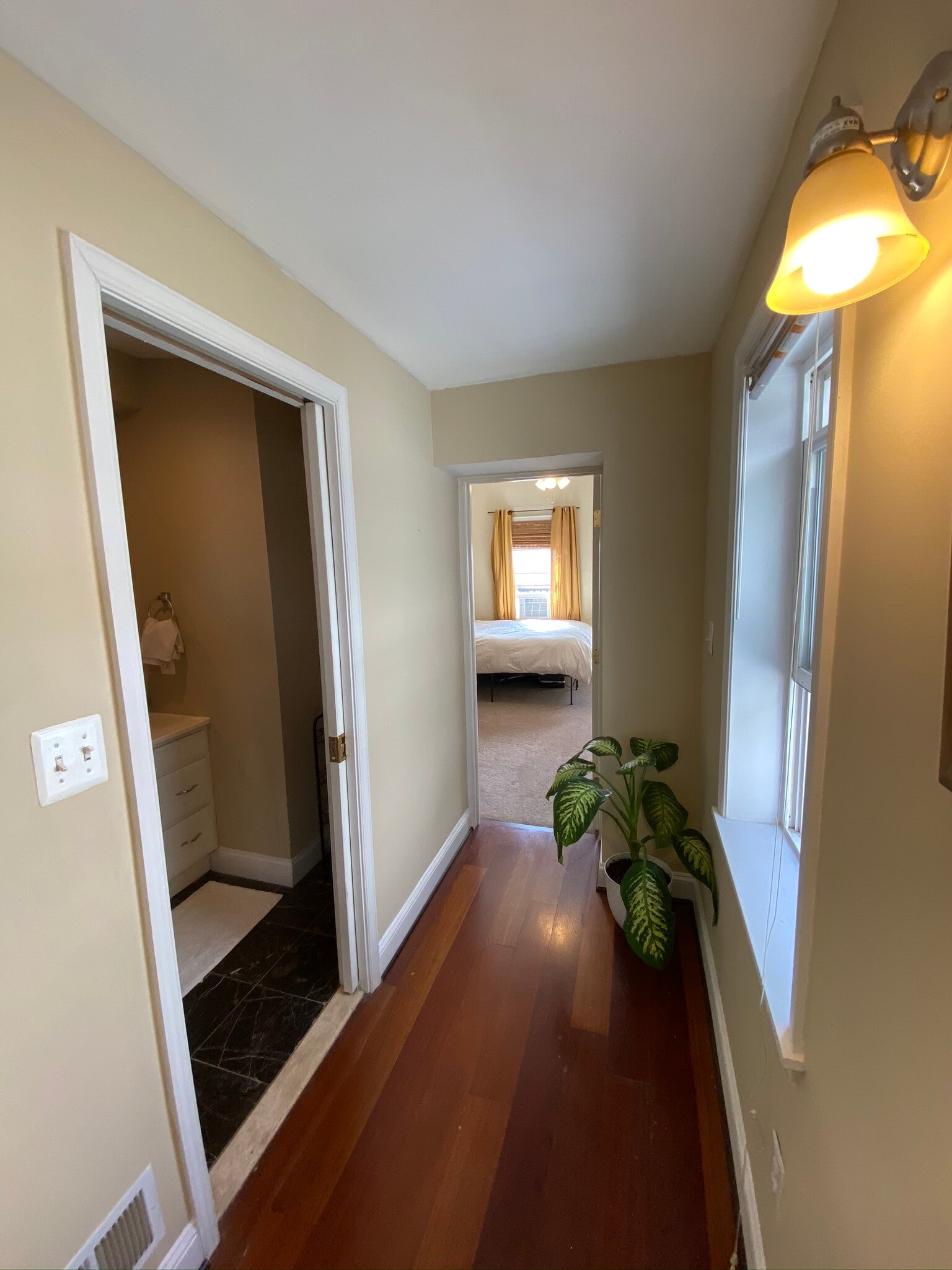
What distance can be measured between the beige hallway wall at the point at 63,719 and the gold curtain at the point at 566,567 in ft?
19.2

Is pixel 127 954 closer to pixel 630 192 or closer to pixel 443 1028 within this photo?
pixel 443 1028

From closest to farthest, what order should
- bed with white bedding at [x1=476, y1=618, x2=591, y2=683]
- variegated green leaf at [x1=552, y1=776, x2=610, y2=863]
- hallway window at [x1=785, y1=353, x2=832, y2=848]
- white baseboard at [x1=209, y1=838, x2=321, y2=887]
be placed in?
hallway window at [x1=785, y1=353, x2=832, y2=848]
variegated green leaf at [x1=552, y1=776, x2=610, y2=863]
white baseboard at [x1=209, y1=838, x2=321, y2=887]
bed with white bedding at [x1=476, y1=618, x2=591, y2=683]

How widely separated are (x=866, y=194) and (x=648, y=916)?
71.4 inches

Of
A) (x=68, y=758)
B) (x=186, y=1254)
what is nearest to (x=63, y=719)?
(x=68, y=758)

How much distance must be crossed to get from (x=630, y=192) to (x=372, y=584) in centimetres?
130

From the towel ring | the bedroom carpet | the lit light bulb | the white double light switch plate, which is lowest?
the bedroom carpet

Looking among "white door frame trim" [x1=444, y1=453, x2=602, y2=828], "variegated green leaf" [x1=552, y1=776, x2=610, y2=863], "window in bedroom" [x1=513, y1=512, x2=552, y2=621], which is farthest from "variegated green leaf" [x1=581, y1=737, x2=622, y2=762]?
"window in bedroom" [x1=513, y1=512, x2=552, y2=621]

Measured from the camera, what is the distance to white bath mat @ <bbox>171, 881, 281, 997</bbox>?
1956 millimetres

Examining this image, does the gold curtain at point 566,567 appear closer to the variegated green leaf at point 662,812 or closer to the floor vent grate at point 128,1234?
the variegated green leaf at point 662,812

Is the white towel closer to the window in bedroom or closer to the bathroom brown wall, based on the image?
the bathroom brown wall

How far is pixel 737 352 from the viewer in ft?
4.67

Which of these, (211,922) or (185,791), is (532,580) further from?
(211,922)

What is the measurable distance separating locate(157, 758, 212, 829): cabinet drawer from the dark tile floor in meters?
0.61

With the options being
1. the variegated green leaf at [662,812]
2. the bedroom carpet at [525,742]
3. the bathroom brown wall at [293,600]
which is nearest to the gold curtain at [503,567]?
the bedroom carpet at [525,742]
